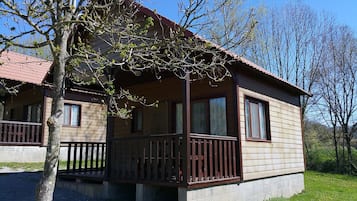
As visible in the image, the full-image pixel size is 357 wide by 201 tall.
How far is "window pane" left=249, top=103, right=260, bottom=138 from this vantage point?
28.2ft

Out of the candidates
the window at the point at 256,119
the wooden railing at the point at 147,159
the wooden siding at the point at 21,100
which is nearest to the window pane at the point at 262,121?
the window at the point at 256,119

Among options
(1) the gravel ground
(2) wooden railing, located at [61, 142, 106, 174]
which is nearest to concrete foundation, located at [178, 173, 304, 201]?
(1) the gravel ground

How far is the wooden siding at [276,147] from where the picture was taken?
26.1ft

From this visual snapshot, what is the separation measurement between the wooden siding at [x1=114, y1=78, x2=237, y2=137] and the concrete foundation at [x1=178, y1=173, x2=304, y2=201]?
5.30 ft

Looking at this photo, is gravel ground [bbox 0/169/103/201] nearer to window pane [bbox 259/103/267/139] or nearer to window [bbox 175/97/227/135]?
window [bbox 175/97/227/135]

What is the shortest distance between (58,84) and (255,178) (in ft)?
18.8

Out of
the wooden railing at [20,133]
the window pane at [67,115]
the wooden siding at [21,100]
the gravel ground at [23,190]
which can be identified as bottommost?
the gravel ground at [23,190]

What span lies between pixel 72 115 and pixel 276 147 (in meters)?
11.4

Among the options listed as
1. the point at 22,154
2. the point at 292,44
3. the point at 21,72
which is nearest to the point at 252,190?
the point at 22,154

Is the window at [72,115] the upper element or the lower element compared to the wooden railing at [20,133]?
upper

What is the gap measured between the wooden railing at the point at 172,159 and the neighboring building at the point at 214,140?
0.06 ft

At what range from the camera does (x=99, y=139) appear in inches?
707

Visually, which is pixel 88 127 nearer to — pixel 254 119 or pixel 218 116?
Answer: pixel 218 116

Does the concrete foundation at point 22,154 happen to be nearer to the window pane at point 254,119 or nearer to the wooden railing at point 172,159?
the wooden railing at point 172,159
